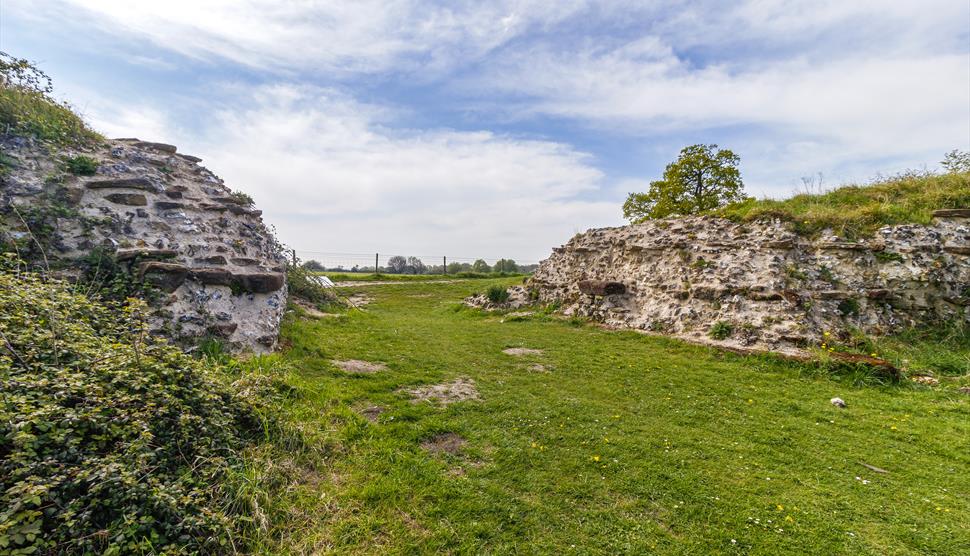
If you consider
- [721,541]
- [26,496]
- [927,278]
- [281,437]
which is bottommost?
[721,541]

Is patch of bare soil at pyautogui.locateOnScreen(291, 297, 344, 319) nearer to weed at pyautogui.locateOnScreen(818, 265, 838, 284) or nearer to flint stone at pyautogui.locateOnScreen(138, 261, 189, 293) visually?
flint stone at pyautogui.locateOnScreen(138, 261, 189, 293)

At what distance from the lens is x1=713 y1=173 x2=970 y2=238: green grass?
9422mm

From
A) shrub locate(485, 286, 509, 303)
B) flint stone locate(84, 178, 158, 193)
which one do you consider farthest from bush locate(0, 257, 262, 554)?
shrub locate(485, 286, 509, 303)

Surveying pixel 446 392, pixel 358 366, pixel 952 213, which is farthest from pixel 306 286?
pixel 952 213

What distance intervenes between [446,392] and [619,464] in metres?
2.84

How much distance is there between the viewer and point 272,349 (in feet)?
22.5

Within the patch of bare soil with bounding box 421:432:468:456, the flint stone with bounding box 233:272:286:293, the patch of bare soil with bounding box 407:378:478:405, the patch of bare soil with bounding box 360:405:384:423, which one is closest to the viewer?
the patch of bare soil with bounding box 421:432:468:456

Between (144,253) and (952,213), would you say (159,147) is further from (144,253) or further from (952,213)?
(952,213)

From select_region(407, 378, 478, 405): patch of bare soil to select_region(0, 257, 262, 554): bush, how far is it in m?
2.41

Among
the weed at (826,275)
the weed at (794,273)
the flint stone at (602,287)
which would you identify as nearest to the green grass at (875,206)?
the weed at (826,275)

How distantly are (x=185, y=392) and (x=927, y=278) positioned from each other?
1326 cm

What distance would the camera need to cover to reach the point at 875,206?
32.4 feet

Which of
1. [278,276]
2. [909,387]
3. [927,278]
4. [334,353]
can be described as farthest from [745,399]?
[278,276]

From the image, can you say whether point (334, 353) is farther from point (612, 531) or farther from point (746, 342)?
point (746, 342)
